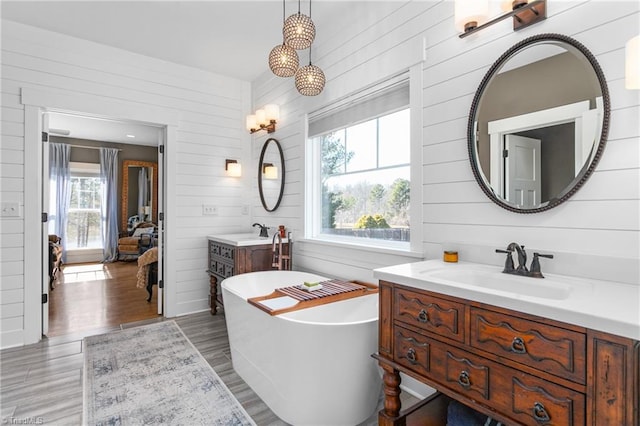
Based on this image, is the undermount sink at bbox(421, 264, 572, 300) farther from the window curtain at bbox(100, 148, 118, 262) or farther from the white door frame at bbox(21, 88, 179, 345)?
the window curtain at bbox(100, 148, 118, 262)

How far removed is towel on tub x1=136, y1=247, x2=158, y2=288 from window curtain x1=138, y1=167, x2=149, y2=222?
14.5 ft

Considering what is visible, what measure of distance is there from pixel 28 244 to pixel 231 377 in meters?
2.34

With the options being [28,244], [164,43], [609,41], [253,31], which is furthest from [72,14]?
[609,41]

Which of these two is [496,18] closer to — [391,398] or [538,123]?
[538,123]

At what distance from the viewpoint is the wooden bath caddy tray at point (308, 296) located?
210 cm

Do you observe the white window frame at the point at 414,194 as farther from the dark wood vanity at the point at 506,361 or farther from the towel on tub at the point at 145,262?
the towel on tub at the point at 145,262

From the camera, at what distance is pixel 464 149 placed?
1942 mm

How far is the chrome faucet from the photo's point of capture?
1499 mm

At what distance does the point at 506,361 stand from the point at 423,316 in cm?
35

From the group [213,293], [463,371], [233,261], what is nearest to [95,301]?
[213,293]

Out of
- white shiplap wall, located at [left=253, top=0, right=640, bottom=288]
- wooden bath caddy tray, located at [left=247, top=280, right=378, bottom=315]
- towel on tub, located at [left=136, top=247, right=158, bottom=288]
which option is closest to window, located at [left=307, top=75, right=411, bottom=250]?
white shiplap wall, located at [left=253, top=0, right=640, bottom=288]

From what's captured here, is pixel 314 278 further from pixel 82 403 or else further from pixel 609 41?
pixel 609 41

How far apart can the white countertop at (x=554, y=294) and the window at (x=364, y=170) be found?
31.3 inches

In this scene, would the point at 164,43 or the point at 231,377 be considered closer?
the point at 231,377
